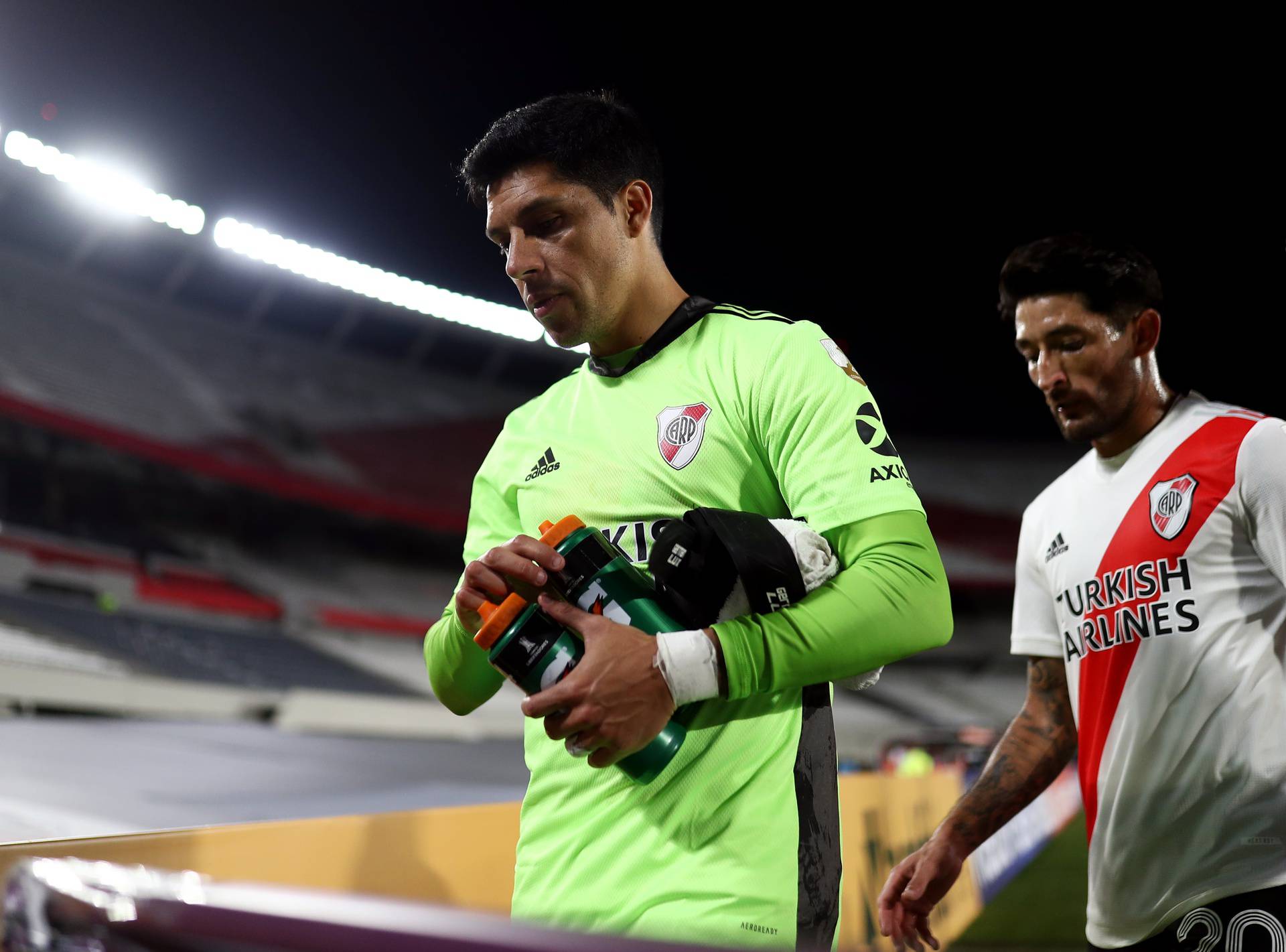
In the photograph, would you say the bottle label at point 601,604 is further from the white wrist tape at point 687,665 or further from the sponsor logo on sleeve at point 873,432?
the sponsor logo on sleeve at point 873,432

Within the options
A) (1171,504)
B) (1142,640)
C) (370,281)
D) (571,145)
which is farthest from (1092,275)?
(370,281)

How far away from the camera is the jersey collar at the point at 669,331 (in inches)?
69.5

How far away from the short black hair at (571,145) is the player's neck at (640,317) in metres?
0.15

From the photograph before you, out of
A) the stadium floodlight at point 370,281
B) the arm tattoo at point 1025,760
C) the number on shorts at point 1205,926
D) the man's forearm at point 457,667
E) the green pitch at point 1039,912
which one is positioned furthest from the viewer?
the stadium floodlight at point 370,281

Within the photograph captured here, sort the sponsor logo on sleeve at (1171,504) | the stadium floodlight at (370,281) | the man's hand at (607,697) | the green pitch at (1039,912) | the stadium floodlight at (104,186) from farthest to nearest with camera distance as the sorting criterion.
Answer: the stadium floodlight at (370,281)
the stadium floodlight at (104,186)
the green pitch at (1039,912)
the sponsor logo on sleeve at (1171,504)
the man's hand at (607,697)

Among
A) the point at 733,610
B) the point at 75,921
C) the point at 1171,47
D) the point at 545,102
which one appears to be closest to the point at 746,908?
the point at 733,610

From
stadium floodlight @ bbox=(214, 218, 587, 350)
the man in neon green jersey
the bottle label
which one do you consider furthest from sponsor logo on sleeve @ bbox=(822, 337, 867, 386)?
stadium floodlight @ bbox=(214, 218, 587, 350)

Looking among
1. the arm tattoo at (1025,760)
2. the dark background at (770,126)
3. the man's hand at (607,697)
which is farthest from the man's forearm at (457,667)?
the dark background at (770,126)

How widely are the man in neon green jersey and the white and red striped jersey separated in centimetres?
92

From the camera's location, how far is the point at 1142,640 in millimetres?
2166

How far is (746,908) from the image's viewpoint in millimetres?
1400

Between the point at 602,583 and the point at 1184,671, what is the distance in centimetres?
139

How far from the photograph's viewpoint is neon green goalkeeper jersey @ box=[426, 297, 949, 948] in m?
1.40

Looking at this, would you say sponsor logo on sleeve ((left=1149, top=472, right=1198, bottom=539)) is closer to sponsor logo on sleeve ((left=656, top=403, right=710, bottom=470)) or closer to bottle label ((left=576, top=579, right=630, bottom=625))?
sponsor logo on sleeve ((left=656, top=403, right=710, bottom=470))
